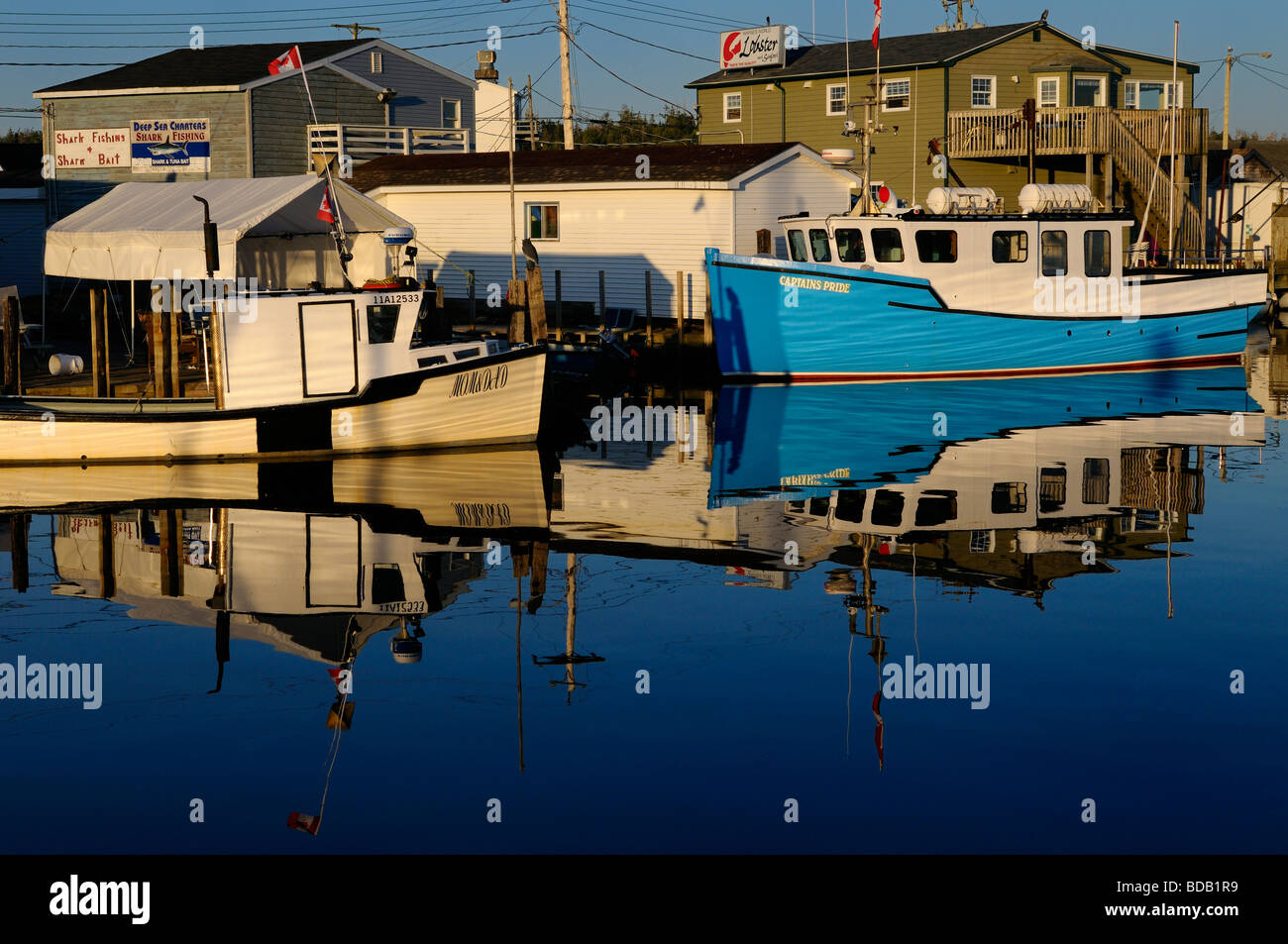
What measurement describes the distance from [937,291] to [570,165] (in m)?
11.9

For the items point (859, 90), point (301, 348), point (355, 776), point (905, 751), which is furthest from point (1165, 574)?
point (859, 90)

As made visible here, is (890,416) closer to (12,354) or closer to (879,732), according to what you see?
(12,354)

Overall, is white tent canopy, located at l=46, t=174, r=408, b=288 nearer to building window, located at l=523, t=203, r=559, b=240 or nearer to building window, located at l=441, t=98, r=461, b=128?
building window, located at l=523, t=203, r=559, b=240

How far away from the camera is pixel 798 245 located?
30.1 metres

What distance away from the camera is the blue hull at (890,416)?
66.0 feet

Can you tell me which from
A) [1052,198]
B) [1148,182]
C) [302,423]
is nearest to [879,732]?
[302,423]

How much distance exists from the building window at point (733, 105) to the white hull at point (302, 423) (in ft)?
107

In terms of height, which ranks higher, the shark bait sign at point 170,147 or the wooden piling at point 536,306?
the shark bait sign at point 170,147

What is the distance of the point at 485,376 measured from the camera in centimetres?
2109

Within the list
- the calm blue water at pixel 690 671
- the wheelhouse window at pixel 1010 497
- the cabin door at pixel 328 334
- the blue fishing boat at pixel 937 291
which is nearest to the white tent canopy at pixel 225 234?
the cabin door at pixel 328 334

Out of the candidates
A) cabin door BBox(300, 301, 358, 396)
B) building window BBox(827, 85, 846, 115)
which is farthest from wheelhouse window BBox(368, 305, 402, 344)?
building window BBox(827, 85, 846, 115)

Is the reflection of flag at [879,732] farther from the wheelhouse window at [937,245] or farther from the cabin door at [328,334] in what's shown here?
the wheelhouse window at [937,245]
